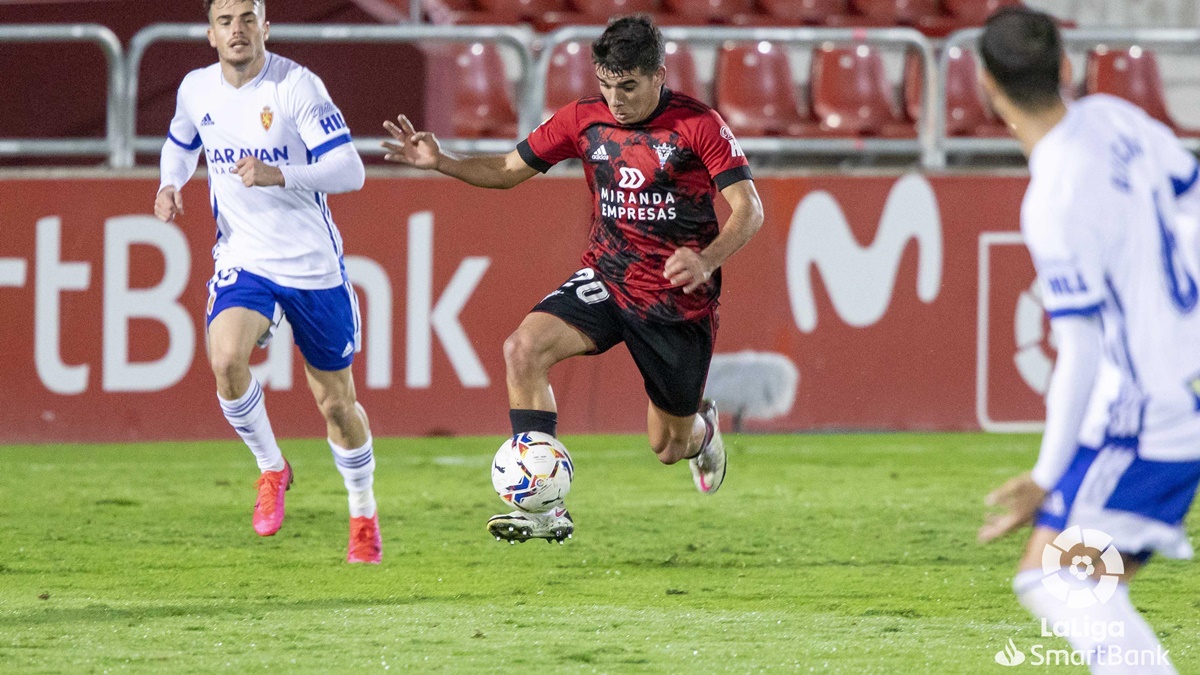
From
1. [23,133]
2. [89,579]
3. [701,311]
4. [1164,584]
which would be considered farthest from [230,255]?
[23,133]

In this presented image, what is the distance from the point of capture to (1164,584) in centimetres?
558

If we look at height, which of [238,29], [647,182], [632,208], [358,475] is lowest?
[358,475]

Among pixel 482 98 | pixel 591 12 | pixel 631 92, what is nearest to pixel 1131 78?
pixel 591 12

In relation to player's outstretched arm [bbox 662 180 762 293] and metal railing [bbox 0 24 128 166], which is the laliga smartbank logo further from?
metal railing [bbox 0 24 128 166]

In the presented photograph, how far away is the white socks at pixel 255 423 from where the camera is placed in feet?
19.3

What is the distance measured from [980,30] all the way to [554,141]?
4.58 meters

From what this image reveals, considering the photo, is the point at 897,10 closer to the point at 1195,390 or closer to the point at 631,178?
the point at 631,178

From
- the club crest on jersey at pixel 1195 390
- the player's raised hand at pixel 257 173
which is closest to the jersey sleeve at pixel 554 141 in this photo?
the player's raised hand at pixel 257 173

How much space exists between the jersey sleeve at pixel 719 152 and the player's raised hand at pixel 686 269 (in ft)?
1.73

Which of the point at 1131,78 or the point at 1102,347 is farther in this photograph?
the point at 1131,78

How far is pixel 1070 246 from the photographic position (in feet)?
9.80

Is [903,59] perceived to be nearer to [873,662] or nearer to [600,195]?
[600,195]

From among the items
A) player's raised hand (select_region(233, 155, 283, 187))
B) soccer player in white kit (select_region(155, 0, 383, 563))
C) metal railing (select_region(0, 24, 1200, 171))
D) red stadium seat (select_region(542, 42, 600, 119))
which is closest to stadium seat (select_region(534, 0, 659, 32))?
red stadium seat (select_region(542, 42, 600, 119))

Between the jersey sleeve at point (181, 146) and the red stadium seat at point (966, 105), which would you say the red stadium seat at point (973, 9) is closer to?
the red stadium seat at point (966, 105)
